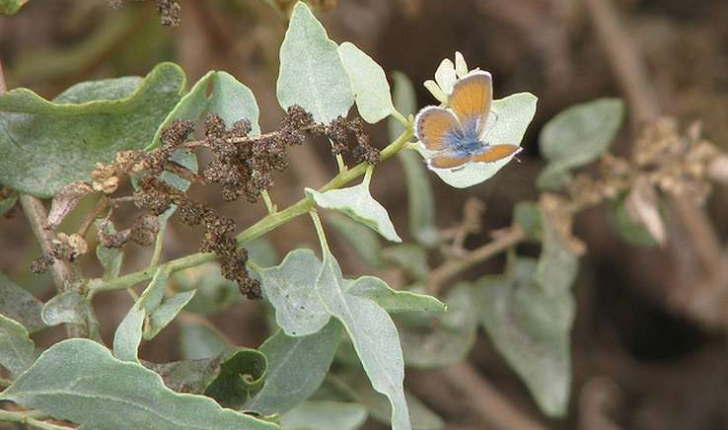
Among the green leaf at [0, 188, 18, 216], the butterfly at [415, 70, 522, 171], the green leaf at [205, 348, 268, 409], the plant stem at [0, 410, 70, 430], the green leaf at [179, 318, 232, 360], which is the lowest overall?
the green leaf at [179, 318, 232, 360]

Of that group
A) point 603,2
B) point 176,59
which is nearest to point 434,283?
point 176,59

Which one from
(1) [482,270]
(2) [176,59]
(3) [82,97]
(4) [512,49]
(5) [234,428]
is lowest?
(1) [482,270]

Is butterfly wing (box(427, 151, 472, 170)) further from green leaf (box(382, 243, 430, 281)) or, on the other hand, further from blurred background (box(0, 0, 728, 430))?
blurred background (box(0, 0, 728, 430))

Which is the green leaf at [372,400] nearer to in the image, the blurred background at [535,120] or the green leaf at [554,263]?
the green leaf at [554,263]

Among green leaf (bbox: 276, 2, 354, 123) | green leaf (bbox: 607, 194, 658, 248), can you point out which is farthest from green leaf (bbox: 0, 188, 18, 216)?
green leaf (bbox: 607, 194, 658, 248)

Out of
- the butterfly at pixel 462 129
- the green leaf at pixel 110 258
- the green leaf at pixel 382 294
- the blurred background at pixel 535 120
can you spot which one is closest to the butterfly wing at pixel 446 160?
the butterfly at pixel 462 129

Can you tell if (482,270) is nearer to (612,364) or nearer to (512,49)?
(612,364)
